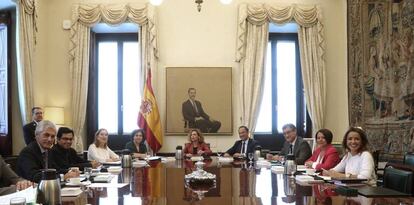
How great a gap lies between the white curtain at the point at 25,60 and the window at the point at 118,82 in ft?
5.57

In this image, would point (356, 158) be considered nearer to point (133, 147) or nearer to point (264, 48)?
point (133, 147)

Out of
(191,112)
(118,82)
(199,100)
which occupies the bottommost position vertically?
(191,112)

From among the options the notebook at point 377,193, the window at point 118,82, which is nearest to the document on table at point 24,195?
the notebook at point 377,193

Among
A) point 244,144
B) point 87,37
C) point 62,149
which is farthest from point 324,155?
point 87,37

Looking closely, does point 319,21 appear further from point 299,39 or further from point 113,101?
point 113,101

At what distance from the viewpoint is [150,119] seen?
8.38m

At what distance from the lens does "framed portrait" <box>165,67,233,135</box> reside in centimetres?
877

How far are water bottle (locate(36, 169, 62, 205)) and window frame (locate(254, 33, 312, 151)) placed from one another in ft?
22.0

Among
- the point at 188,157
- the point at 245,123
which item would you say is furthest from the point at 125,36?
the point at 188,157

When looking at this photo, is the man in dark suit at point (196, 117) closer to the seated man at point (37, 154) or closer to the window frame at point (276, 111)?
the window frame at point (276, 111)

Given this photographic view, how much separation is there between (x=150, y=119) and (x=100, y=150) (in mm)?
2448

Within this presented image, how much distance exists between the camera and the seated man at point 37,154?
380 cm

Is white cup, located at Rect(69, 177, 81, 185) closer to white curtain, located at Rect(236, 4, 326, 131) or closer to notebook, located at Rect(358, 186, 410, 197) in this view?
notebook, located at Rect(358, 186, 410, 197)

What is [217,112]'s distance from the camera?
8.81 meters
